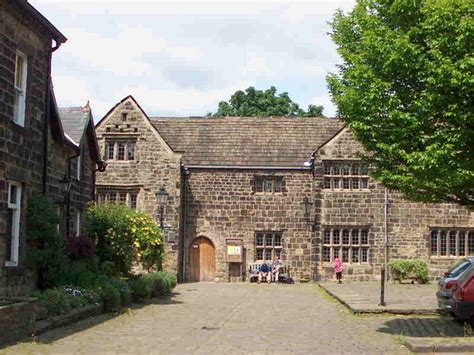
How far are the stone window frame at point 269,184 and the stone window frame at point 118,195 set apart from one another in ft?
19.9

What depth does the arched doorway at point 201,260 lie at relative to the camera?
3447 centimetres

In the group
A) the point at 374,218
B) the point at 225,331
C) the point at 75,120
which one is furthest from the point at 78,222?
the point at 374,218

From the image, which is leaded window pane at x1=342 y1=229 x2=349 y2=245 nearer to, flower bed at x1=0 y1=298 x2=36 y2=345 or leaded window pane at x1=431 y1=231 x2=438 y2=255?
leaded window pane at x1=431 y1=231 x2=438 y2=255

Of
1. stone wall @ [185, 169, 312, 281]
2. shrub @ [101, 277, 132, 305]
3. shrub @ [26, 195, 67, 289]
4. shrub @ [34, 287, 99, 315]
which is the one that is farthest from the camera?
stone wall @ [185, 169, 312, 281]

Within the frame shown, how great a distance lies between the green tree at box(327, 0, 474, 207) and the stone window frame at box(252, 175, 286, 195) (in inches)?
818

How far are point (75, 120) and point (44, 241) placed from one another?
277 inches

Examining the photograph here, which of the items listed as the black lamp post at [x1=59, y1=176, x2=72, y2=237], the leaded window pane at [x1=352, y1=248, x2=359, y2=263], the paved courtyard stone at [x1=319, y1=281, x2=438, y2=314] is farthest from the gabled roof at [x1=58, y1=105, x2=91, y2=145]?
the leaded window pane at [x1=352, y1=248, x2=359, y2=263]

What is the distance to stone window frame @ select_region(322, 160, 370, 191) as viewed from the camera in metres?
33.8

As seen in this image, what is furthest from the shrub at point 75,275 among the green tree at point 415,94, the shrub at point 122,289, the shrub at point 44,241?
the green tree at point 415,94

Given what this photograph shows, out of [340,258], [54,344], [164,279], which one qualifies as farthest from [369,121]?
[340,258]

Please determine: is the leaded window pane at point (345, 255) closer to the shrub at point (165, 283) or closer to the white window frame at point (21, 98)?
the shrub at point (165, 283)

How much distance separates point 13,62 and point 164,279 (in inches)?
430

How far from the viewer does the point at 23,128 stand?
51.3 ft

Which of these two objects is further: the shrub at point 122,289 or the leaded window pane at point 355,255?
the leaded window pane at point 355,255
